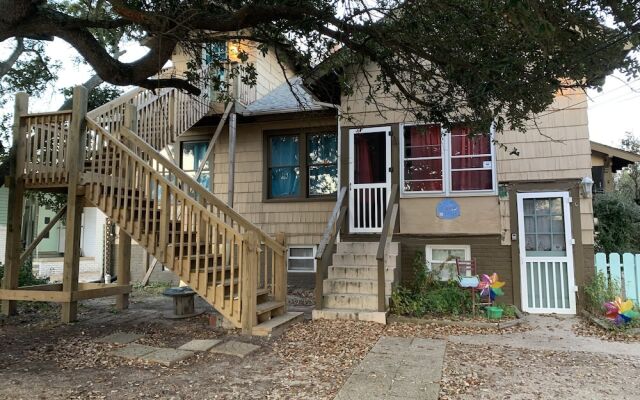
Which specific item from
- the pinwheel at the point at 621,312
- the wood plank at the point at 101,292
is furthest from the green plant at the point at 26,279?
the pinwheel at the point at 621,312

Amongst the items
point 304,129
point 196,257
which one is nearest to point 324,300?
point 196,257

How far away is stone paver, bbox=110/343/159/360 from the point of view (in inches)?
200

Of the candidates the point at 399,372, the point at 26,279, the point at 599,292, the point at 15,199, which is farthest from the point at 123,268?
the point at 599,292

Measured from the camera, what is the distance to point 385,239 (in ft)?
23.7

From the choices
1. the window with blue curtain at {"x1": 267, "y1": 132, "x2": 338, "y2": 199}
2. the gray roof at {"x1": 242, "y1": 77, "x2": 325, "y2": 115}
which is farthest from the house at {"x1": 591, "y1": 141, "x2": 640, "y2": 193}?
the gray roof at {"x1": 242, "y1": 77, "x2": 325, "y2": 115}

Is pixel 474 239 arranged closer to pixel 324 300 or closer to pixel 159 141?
pixel 324 300

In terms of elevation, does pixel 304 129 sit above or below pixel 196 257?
above

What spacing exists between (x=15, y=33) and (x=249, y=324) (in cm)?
422

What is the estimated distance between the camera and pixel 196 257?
618cm

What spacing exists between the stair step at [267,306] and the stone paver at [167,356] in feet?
4.02

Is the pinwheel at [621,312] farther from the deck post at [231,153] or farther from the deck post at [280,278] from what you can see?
the deck post at [231,153]

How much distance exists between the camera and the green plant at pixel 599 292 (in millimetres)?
7254

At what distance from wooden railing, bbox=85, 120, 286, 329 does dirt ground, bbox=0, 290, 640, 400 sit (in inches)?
24.2

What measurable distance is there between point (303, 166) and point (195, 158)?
3009 millimetres
